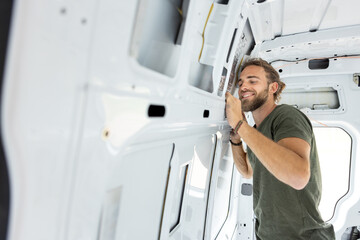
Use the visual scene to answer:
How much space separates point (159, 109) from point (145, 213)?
1.69ft

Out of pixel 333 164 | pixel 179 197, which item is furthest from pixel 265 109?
pixel 333 164

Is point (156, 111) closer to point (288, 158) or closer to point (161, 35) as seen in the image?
point (161, 35)

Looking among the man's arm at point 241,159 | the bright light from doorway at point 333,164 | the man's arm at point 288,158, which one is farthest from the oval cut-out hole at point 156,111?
the bright light from doorway at point 333,164

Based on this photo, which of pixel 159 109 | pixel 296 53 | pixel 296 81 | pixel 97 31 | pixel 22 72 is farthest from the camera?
pixel 296 81

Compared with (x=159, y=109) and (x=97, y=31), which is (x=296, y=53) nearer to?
(x=159, y=109)

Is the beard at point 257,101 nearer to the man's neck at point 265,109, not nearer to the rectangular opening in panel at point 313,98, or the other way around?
the man's neck at point 265,109

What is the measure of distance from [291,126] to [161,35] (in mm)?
1071

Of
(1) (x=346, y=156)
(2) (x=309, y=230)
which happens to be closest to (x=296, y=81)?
(1) (x=346, y=156)

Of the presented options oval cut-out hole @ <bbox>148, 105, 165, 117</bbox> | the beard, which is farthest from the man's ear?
oval cut-out hole @ <bbox>148, 105, 165, 117</bbox>

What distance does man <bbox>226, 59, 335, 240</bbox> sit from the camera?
1280mm

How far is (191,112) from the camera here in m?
1.17

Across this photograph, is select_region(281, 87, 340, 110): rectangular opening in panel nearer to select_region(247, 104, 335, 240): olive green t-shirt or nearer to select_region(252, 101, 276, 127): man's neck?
select_region(252, 101, 276, 127): man's neck

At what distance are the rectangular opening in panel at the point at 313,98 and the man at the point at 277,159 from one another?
3.49ft

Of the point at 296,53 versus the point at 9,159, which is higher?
the point at 296,53
